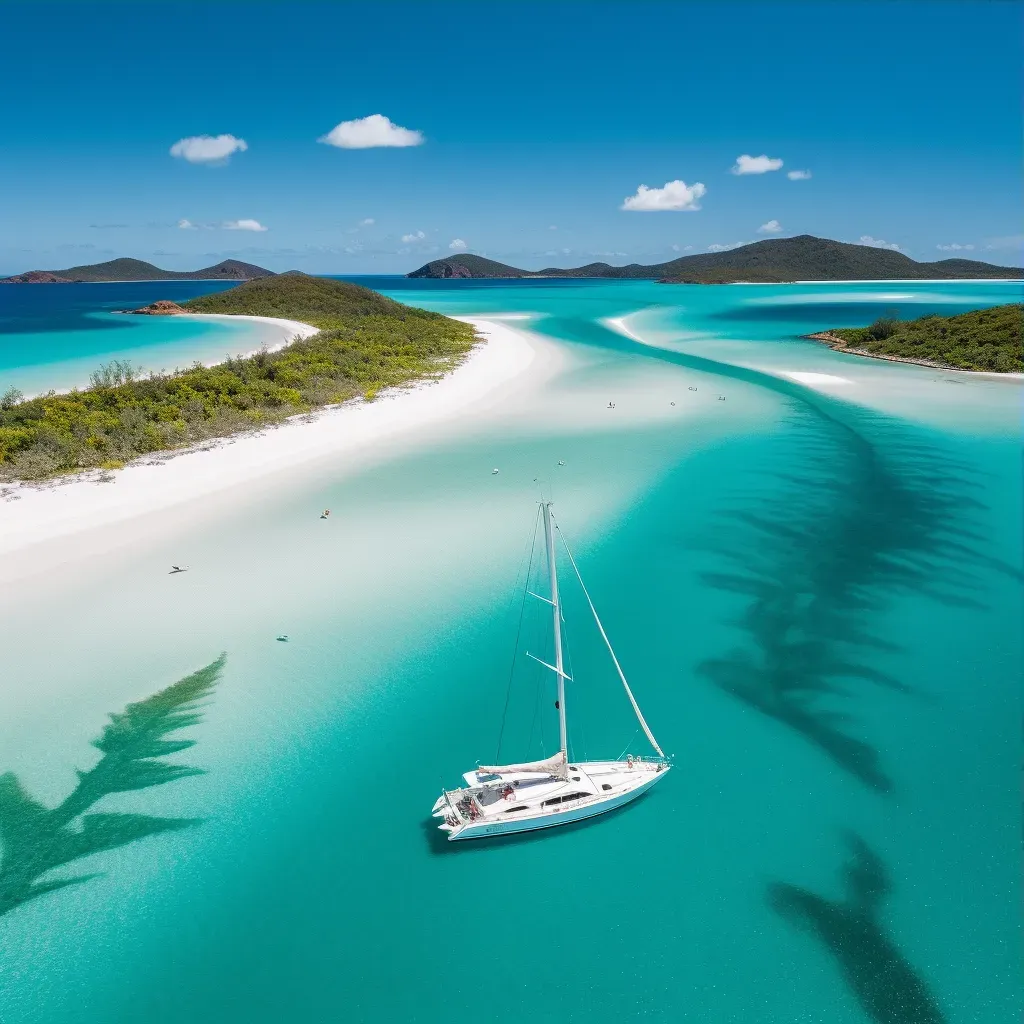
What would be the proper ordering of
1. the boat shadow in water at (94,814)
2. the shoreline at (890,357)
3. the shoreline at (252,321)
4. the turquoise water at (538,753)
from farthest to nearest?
the shoreline at (890,357) → the shoreline at (252,321) → the boat shadow in water at (94,814) → the turquoise water at (538,753)

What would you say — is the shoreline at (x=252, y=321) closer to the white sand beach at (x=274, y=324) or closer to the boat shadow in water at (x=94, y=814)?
the white sand beach at (x=274, y=324)

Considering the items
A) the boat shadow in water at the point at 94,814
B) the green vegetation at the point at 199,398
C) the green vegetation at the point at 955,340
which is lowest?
the boat shadow in water at the point at 94,814

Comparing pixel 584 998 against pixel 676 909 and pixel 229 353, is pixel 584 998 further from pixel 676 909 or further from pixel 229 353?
pixel 229 353

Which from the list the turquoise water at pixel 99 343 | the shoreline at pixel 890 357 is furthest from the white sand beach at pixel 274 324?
the shoreline at pixel 890 357

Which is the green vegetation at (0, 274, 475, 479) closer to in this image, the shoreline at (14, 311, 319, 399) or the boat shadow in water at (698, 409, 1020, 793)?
the shoreline at (14, 311, 319, 399)

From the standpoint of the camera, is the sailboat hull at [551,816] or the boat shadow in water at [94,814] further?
the sailboat hull at [551,816]

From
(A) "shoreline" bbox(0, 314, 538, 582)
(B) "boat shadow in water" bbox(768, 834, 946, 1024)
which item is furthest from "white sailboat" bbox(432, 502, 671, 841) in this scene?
(A) "shoreline" bbox(0, 314, 538, 582)

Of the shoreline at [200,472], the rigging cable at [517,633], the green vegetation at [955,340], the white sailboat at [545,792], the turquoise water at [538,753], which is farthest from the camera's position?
the green vegetation at [955,340]

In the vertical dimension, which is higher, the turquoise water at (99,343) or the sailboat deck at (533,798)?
the turquoise water at (99,343)
